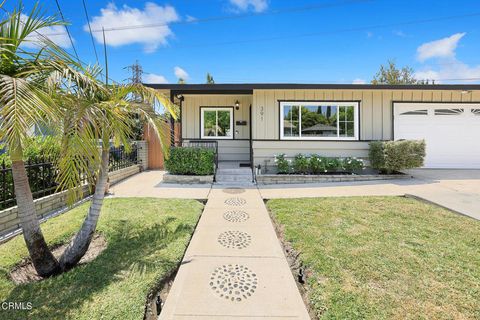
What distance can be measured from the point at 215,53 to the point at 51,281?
2169cm

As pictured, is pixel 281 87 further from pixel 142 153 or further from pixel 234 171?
pixel 142 153

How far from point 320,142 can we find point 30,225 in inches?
329

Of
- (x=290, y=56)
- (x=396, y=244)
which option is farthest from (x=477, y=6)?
(x=396, y=244)

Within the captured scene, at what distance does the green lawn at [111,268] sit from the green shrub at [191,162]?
3268mm

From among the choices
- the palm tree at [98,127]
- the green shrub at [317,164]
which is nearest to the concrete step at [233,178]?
the green shrub at [317,164]

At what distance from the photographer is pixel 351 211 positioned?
496cm

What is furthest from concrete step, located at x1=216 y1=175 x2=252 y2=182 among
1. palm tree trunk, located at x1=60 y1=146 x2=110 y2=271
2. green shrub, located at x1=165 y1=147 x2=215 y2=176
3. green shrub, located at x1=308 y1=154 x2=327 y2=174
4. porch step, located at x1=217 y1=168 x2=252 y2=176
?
palm tree trunk, located at x1=60 y1=146 x2=110 y2=271

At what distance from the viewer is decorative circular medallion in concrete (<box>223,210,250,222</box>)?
4652 mm

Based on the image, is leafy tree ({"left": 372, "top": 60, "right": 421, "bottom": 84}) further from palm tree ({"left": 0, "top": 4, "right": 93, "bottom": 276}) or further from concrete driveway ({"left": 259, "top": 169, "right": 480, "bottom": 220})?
palm tree ({"left": 0, "top": 4, "right": 93, "bottom": 276})

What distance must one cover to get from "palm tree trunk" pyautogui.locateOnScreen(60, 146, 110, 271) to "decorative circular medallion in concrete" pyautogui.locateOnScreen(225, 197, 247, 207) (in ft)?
9.48

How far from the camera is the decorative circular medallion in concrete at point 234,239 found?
11.7 feet

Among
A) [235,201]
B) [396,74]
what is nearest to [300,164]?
[235,201]

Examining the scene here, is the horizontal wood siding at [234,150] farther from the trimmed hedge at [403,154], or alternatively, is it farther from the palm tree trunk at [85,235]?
the palm tree trunk at [85,235]

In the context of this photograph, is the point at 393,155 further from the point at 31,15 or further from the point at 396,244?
the point at 31,15
